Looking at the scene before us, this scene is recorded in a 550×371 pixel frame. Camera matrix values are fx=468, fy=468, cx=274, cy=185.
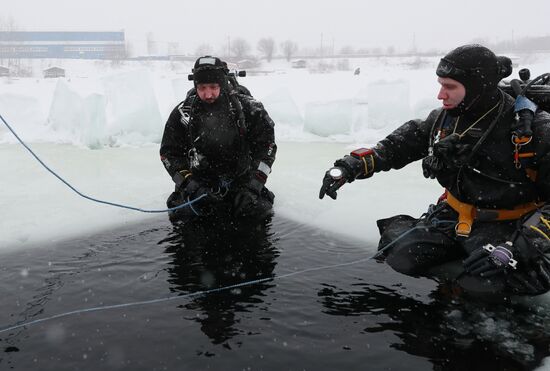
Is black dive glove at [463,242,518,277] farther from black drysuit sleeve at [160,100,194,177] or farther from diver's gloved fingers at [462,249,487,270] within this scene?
black drysuit sleeve at [160,100,194,177]

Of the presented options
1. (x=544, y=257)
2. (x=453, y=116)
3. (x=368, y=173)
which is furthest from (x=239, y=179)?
(x=544, y=257)

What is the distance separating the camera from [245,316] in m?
2.76

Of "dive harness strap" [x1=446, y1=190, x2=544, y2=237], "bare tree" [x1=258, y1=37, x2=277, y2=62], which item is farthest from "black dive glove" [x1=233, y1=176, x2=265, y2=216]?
"bare tree" [x1=258, y1=37, x2=277, y2=62]

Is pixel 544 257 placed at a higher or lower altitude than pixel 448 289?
higher

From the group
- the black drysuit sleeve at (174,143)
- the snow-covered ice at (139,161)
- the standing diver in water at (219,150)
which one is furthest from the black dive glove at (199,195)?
the snow-covered ice at (139,161)

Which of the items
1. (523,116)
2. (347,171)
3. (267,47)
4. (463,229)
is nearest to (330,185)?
A: (347,171)

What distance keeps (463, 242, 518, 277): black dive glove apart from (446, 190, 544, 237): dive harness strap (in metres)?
0.38

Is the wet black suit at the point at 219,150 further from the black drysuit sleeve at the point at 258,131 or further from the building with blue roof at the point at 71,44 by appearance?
the building with blue roof at the point at 71,44

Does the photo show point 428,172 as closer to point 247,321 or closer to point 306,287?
point 306,287

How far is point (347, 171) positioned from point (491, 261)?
1141 millimetres

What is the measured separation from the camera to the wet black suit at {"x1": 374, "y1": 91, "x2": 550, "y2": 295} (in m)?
2.64

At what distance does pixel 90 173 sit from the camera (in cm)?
700

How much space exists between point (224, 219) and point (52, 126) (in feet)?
24.4

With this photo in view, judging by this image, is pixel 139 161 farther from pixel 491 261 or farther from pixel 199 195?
pixel 491 261
